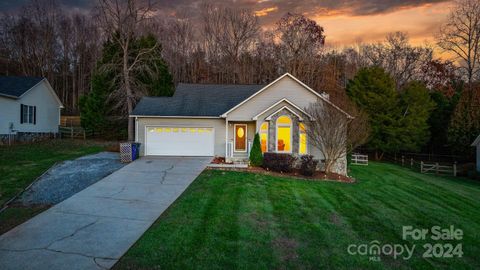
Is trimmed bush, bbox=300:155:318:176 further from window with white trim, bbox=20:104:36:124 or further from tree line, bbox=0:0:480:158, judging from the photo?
window with white trim, bbox=20:104:36:124

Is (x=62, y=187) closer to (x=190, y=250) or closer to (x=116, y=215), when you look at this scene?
(x=116, y=215)

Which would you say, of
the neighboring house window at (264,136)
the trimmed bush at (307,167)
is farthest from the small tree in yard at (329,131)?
the neighboring house window at (264,136)

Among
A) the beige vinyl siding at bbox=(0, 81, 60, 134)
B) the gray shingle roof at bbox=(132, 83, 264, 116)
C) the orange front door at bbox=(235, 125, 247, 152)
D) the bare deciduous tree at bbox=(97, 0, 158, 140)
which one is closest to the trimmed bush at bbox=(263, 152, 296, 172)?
the orange front door at bbox=(235, 125, 247, 152)

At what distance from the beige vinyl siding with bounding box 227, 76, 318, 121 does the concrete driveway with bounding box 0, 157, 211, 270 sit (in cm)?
685

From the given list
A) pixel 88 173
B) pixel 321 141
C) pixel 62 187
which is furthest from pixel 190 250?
pixel 321 141

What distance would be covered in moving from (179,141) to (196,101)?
3143mm

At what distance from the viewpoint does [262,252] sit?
555cm

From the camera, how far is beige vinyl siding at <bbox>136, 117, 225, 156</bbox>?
57.2 feet

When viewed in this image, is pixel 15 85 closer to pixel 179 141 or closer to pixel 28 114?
A: pixel 28 114

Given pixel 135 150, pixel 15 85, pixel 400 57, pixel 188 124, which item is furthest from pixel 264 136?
pixel 400 57

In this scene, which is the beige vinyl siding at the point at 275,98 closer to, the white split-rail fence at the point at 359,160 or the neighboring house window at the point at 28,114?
the white split-rail fence at the point at 359,160

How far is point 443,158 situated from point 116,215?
31.1 metres

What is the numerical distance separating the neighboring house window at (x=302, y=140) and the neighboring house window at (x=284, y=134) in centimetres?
58

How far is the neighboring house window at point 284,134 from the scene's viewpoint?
52.5 ft
